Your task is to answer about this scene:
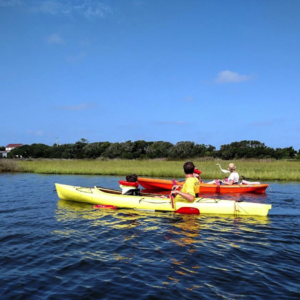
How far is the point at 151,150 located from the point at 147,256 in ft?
177

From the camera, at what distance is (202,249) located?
5484 mm

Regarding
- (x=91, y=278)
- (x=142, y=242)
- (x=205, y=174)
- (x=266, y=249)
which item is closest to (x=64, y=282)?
(x=91, y=278)

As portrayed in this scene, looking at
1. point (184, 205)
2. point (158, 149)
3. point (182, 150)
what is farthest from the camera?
point (158, 149)

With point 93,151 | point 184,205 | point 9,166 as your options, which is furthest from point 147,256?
point 93,151

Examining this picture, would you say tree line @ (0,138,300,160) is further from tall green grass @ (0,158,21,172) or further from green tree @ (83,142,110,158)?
tall green grass @ (0,158,21,172)

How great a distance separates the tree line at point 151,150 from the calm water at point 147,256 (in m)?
39.0

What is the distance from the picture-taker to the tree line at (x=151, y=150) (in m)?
48.2

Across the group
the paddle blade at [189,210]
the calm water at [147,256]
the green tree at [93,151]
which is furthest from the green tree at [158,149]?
the calm water at [147,256]

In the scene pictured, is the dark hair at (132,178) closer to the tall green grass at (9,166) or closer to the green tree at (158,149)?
the tall green grass at (9,166)

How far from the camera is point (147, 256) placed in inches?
201

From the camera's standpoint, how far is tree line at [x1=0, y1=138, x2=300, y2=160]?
4819 centimetres

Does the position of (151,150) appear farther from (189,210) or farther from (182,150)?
(189,210)

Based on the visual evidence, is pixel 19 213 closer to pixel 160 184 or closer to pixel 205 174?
pixel 160 184

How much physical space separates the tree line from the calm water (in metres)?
39.0
